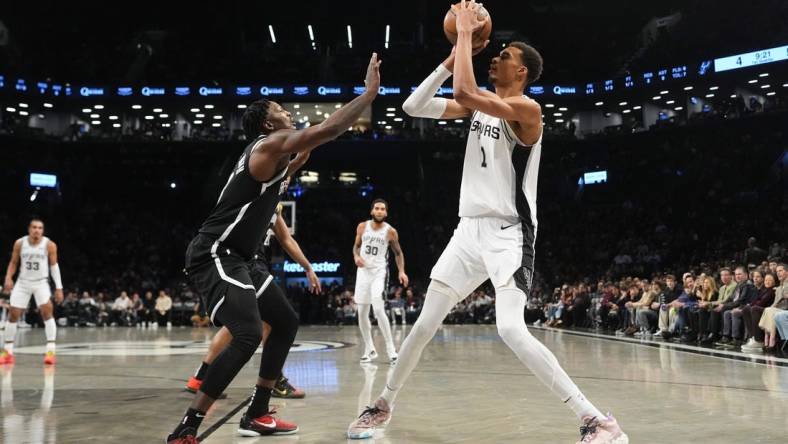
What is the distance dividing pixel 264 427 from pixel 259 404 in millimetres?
160

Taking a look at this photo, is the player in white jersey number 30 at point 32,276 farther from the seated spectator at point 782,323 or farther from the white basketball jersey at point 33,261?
the seated spectator at point 782,323

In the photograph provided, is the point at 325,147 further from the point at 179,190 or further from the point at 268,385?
the point at 268,385

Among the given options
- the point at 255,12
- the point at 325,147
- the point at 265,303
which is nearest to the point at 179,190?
the point at 325,147

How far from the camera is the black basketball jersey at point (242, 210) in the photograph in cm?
379

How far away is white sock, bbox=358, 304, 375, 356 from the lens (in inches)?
335

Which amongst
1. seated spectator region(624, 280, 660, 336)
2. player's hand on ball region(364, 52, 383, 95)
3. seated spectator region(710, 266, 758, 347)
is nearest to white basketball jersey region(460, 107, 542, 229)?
player's hand on ball region(364, 52, 383, 95)

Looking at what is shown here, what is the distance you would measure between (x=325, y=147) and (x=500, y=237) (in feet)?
109

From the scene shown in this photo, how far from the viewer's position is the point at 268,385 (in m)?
4.11

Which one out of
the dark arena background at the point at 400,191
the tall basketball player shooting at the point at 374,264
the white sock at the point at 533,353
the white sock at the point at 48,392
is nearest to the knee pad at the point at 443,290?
the white sock at the point at 533,353

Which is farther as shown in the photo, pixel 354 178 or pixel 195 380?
pixel 354 178

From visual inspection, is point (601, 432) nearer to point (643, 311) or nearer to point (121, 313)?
point (643, 311)

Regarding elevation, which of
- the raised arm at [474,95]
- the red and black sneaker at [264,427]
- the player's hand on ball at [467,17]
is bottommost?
the red and black sneaker at [264,427]

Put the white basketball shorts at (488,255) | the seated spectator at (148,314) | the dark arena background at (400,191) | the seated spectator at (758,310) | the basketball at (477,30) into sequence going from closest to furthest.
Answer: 1. the white basketball shorts at (488,255)
2. the basketball at (477,30)
3. the dark arena background at (400,191)
4. the seated spectator at (758,310)
5. the seated spectator at (148,314)

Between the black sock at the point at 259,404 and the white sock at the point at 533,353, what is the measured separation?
142cm
